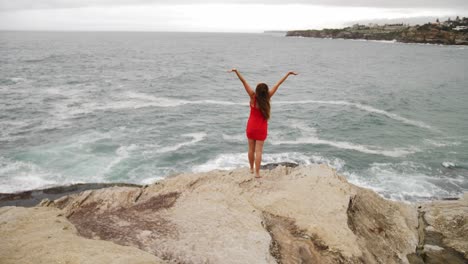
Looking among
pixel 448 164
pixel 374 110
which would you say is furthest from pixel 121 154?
pixel 374 110

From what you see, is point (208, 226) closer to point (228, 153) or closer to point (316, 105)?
point (228, 153)

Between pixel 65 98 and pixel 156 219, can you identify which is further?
pixel 65 98

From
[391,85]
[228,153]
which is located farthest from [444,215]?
[391,85]

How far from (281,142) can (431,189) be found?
10.1 meters

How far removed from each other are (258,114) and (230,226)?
113 inches

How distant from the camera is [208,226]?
256 inches

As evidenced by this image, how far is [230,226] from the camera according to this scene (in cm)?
651

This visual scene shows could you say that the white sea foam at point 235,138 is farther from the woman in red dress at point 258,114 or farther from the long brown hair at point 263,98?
the long brown hair at point 263,98

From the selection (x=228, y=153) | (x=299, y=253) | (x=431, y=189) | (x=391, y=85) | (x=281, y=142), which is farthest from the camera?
(x=391, y=85)

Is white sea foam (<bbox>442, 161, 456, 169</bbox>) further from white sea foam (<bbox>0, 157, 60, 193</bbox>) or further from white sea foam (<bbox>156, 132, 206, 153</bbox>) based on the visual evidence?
white sea foam (<bbox>0, 157, 60, 193</bbox>)

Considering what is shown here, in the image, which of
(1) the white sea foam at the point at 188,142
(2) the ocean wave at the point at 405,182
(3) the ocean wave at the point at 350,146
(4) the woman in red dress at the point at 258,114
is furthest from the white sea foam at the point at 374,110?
(4) the woman in red dress at the point at 258,114

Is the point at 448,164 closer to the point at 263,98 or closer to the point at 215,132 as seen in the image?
the point at 215,132

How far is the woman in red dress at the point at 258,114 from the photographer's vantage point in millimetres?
7777

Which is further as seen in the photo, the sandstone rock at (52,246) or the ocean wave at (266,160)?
the ocean wave at (266,160)
